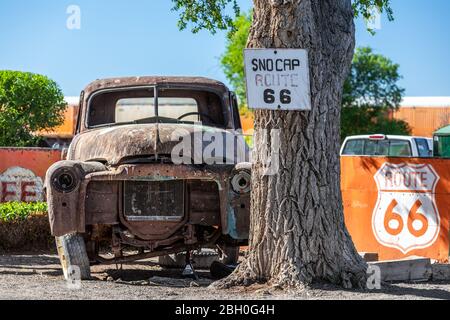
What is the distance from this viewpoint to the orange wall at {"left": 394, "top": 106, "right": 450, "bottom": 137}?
138ft

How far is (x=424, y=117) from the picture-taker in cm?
4234

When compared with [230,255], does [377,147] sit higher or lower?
higher

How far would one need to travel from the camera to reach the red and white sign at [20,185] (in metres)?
15.7

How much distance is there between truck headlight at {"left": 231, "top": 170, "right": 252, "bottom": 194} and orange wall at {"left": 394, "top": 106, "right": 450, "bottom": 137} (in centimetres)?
3361

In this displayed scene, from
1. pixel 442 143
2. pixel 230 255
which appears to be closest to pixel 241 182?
pixel 230 255

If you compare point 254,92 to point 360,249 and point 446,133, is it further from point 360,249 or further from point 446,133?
point 446,133

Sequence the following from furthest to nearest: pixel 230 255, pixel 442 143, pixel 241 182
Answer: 1. pixel 442 143
2. pixel 230 255
3. pixel 241 182

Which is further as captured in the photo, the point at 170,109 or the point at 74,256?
the point at 170,109

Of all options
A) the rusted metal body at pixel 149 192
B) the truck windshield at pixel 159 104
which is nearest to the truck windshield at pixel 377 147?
the truck windshield at pixel 159 104

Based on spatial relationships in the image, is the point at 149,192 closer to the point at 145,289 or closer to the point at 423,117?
the point at 145,289

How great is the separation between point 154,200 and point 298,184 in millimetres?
1738

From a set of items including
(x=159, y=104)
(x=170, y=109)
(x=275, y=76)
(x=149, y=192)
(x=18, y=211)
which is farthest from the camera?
(x=18, y=211)

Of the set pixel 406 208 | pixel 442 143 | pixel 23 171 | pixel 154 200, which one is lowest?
pixel 406 208

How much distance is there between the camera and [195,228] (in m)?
9.84
